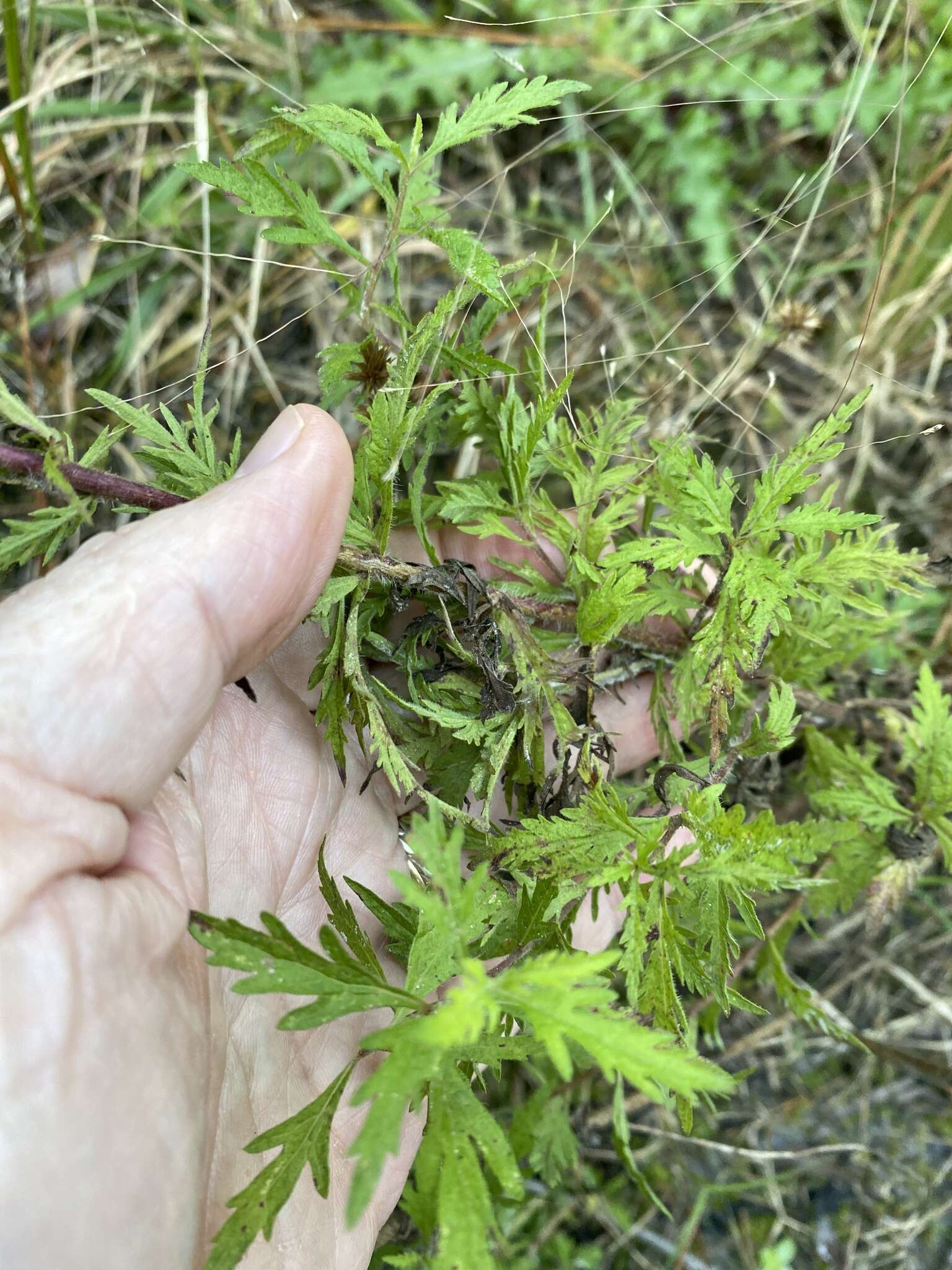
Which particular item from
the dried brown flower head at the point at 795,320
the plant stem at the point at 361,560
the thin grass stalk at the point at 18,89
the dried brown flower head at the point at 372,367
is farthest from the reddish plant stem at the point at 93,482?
the dried brown flower head at the point at 795,320

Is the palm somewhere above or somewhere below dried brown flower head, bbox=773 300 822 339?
below

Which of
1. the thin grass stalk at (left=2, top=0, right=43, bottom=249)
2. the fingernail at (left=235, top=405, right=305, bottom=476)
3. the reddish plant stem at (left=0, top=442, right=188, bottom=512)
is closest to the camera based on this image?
the reddish plant stem at (left=0, top=442, right=188, bottom=512)

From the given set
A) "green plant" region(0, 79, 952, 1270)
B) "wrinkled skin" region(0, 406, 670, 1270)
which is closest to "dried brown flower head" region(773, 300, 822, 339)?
"green plant" region(0, 79, 952, 1270)

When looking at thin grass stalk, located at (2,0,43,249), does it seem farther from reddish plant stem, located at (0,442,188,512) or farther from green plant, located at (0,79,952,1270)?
reddish plant stem, located at (0,442,188,512)

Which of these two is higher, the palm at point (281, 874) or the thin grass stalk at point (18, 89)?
the thin grass stalk at point (18, 89)

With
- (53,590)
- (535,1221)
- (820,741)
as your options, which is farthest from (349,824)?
(535,1221)

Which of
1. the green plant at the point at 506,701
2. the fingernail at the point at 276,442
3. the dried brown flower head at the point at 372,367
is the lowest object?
the green plant at the point at 506,701

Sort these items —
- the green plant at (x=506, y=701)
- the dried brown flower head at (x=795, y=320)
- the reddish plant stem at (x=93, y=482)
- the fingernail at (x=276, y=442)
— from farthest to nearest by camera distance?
1. the dried brown flower head at (x=795, y=320)
2. the fingernail at (x=276, y=442)
3. the reddish plant stem at (x=93, y=482)
4. the green plant at (x=506, y=701)

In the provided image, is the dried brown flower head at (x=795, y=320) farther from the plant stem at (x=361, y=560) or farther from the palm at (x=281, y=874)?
the palm at (x=281, y=874)
